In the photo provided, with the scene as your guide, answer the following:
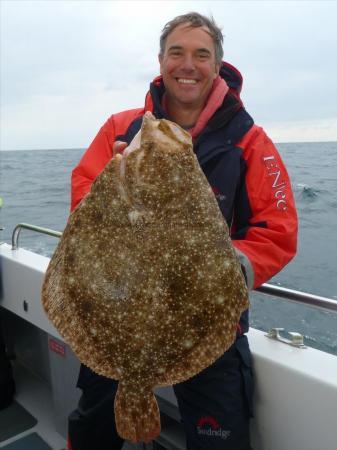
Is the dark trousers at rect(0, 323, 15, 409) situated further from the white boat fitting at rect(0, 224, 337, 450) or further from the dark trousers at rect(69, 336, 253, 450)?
the dark trousers at rect(69, 336, 253, 450)

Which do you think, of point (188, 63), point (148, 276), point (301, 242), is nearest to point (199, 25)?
point (188, 63)

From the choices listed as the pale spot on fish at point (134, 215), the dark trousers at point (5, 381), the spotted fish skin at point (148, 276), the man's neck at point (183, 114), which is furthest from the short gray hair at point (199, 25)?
the dark trousers at point (5, 381)

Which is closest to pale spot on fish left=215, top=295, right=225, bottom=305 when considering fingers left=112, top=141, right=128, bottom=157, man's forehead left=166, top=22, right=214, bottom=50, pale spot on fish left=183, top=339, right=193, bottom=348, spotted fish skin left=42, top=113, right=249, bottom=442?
spotted fish skin left=42, top=113, right=249, bottom=442

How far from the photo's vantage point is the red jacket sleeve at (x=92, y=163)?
2.18 metres

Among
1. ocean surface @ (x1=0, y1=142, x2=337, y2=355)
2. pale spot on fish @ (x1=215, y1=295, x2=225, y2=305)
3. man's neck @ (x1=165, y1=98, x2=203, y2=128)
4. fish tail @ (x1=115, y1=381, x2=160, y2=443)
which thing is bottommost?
ocean surface @ (x1=0, y1=142, x2=337, y2=355)

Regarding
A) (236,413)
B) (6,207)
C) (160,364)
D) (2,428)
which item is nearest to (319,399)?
(236,413)

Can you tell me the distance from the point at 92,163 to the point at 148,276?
0.86 m

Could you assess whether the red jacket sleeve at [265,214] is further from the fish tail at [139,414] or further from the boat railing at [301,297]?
the fish tail at [139,414]

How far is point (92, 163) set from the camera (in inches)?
89.5

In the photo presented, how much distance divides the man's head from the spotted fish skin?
612 mm

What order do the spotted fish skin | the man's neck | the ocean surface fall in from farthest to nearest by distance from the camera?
the ocean surface < the man's neck < the spotted fish skin

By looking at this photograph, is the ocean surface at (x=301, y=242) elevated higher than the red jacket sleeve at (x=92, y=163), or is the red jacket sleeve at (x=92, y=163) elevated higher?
the red jacket sleeve at (x=92, y=163)

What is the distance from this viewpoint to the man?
2.06m

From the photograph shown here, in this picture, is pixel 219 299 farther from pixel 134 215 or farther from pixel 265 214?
pixel 265 214
